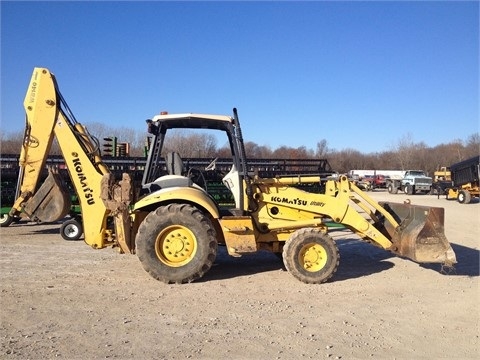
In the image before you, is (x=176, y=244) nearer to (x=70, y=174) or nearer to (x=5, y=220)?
(x=70, y=174)

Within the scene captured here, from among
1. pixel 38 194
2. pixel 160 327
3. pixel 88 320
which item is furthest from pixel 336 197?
pixel 38 194

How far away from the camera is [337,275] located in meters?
6.60

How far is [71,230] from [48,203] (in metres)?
1.07

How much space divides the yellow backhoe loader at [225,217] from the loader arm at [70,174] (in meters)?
0.02

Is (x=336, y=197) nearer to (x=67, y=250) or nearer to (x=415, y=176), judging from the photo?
(x=67, y=250)

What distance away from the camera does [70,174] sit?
7.14 m

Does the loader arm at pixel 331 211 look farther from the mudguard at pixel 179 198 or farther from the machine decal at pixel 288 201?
the mudguard at pixel 179 198

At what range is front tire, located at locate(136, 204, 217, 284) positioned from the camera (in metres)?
5.87

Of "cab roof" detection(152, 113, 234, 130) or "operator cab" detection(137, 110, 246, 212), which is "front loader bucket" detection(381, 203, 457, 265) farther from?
"cab roof" detection(152, 113, 234, 130)

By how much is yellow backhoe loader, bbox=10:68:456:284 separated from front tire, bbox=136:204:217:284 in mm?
14

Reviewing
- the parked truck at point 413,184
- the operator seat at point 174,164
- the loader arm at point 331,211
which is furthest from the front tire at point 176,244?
the parked truck at point 413,184

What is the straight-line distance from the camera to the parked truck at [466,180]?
74.5 ft

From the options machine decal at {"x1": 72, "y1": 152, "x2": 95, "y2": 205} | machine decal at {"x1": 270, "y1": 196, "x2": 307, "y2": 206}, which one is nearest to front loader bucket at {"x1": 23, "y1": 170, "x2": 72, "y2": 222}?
machine decal at {"x1": 72, "y1": 152, "x2": 95, "y2": 205}

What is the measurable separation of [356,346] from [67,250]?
6.15 metres
